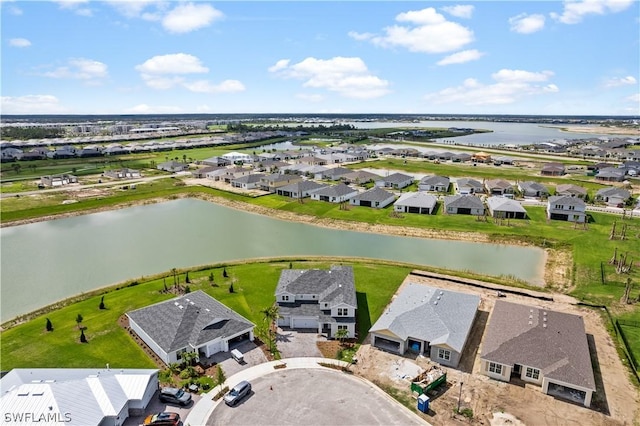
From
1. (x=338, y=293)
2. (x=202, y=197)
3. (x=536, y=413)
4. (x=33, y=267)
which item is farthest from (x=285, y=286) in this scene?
(x=202, y=197)

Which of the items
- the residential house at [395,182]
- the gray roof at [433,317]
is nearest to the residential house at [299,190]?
the residential house at [395,182]

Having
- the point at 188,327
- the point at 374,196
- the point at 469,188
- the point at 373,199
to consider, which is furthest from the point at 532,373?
the point at 469,188

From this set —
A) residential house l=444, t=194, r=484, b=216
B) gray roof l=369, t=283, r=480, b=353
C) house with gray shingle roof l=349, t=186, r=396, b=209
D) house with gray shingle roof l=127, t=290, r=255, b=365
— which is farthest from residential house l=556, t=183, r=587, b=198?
house with gray shingle roof l=127, t=290, r=255, b=365

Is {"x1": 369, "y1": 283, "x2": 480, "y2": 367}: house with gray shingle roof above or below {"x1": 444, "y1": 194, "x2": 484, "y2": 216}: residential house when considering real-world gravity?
below

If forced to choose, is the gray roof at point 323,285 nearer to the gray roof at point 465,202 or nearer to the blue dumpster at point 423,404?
the blue dumpster at point 423,404

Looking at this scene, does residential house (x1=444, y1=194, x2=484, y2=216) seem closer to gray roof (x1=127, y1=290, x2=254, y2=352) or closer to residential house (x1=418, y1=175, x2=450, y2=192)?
residential house (x1=418, y1=175, x2=450, y2=192)

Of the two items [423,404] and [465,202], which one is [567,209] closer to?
[465,202]
